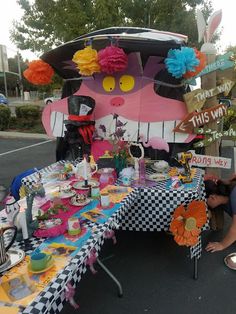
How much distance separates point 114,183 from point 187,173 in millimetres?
691

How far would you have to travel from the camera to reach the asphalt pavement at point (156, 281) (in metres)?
2.31

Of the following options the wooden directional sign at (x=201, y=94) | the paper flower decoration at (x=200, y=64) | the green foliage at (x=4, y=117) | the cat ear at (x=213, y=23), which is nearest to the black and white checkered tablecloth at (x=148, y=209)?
the wooden directional sign at (x=201, y=94)

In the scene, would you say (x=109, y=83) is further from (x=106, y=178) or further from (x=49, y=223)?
(x=49, y=223)

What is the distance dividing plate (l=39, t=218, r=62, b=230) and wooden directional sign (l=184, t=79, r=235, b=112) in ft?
6.67

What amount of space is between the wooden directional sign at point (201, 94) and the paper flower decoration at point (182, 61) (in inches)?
10.8

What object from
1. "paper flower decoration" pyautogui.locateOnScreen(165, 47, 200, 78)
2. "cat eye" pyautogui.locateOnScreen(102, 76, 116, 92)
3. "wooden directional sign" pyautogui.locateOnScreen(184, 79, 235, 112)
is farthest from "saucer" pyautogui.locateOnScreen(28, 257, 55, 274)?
"cat eye" pyautogui.locateOnScreen(102, 76, 116, 92)

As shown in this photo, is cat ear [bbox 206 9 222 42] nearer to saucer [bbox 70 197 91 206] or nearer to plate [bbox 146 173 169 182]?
plate [bbox 146 173 169 182]

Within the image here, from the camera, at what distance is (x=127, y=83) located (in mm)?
3803

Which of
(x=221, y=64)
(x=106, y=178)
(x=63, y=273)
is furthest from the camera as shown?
(x=221, y=64)

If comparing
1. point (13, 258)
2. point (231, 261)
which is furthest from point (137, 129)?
point (13, 258)

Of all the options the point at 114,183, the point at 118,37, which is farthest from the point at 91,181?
the point at 118,37

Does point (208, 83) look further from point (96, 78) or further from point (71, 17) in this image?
point (71, 17)

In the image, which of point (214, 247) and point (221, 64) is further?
point (221, 64)

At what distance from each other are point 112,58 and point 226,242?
2131mm
